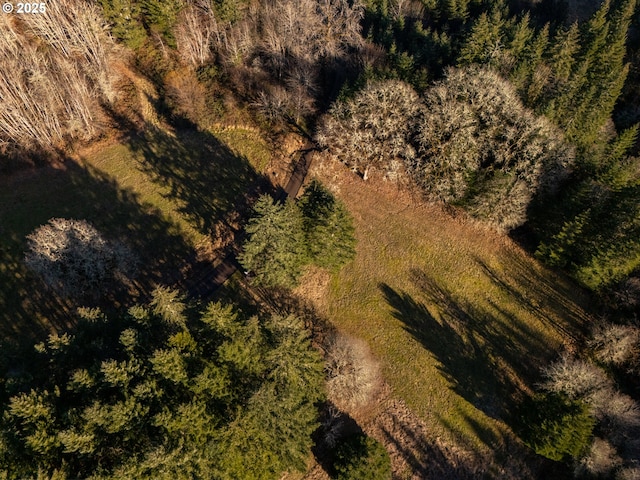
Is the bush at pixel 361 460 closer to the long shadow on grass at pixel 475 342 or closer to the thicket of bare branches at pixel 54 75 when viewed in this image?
the long shadow on grass at pixel 475 342

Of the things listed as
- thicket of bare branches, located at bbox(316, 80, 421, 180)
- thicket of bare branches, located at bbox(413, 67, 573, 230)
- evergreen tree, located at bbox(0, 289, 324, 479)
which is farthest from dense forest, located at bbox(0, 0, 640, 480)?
thicket of bare branches, located at bbox(316, 80, 421, 180)

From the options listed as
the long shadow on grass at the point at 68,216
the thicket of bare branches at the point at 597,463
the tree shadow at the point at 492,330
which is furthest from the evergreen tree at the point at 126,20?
the thicket of bare branches at the point at 597,463

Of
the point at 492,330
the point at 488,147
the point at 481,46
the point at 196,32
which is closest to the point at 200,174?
the point at 196,32

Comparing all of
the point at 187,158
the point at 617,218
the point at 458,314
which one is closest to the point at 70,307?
the point at 187,158

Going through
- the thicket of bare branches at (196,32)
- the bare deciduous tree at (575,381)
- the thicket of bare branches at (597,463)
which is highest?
the thicket of bare branches at (196,32)

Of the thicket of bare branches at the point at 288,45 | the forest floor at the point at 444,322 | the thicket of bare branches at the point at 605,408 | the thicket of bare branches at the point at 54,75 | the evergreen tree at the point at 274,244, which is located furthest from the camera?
the thicket of bare branches at the point at 288,45

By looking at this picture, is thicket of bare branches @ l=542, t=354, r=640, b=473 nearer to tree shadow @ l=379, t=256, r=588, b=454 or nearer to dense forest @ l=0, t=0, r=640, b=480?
dense forest @ l=0, t=0, r=640, b=480

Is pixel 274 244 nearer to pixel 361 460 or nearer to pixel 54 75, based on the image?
pixel 361 460
